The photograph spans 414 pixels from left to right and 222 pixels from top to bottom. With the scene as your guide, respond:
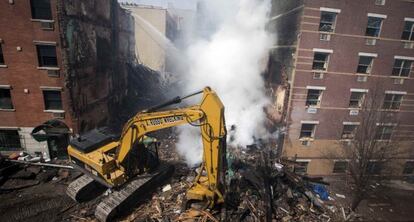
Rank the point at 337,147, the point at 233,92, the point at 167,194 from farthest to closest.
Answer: the point at 233,92
the point at 337,147
the point at 167,194

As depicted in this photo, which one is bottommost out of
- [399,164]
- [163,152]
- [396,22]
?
[399,164]

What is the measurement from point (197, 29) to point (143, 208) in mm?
55372

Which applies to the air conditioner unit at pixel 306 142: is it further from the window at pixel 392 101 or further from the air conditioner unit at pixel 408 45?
the air conditioner unit at pixel 408 45

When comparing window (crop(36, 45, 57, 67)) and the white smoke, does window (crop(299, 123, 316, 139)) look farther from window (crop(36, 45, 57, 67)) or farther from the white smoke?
window (crop(36, 45, 57, 67))

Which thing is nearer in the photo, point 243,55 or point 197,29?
point 243,55

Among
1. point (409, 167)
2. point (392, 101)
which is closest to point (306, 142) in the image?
point (392, 101)

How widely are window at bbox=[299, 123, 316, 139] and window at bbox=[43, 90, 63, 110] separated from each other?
1926 cm

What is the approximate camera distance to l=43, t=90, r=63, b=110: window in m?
16.3

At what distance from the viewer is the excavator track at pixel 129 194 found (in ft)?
32.5

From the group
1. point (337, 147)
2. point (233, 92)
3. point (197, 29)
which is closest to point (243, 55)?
point (233, 92)

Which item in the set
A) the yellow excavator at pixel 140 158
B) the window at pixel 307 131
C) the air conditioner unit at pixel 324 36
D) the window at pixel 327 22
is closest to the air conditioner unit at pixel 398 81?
the air conditioner unit at pixel 324 36

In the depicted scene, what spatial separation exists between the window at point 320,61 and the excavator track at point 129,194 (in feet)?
45.9

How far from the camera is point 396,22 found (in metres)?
18.0

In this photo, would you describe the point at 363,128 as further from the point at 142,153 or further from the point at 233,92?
the point at 142,153
